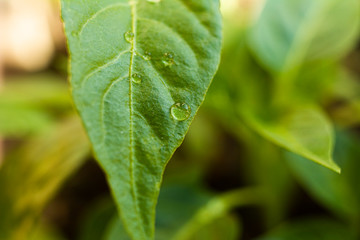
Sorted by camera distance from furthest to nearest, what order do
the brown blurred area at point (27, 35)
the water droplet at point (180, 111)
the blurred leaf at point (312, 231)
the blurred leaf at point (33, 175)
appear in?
the brown blurred area at point (27, 35) → the blurred leaf at point (312, 231) → the blurred leaf at point (33, 175) → the water droplet at point (180, 111)

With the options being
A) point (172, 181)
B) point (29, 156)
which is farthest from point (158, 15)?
point (172, 181)

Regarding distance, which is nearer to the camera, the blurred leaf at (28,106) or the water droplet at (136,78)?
the water droplet at (136,78)

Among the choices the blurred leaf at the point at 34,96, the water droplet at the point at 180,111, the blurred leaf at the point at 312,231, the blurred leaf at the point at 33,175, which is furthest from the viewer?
the blurred leaf at the point at 34,96

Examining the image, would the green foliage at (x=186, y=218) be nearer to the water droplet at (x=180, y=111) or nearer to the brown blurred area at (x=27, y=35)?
the water droplet at (x=180, y=111)

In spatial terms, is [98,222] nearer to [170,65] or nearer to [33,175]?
[33,175]

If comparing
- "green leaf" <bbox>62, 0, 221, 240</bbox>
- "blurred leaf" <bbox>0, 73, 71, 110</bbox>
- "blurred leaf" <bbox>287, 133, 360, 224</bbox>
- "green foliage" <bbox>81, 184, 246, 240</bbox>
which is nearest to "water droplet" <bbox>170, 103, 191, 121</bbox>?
"green leaf" <bbox>62, 0, 221, 240</bbox>

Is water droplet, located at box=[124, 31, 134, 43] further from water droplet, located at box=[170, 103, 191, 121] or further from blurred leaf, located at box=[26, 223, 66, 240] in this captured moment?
blurred leaf, located at box=[26, 223, 66, 240]

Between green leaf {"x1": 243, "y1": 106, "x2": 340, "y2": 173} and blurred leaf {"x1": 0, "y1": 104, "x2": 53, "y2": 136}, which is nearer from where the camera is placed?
green leaf {"x1": 243, "y1": 106, "x2": 340, "y2": 173}

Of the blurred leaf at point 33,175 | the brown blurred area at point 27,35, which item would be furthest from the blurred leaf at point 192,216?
the brown blurred area at point 27,35
